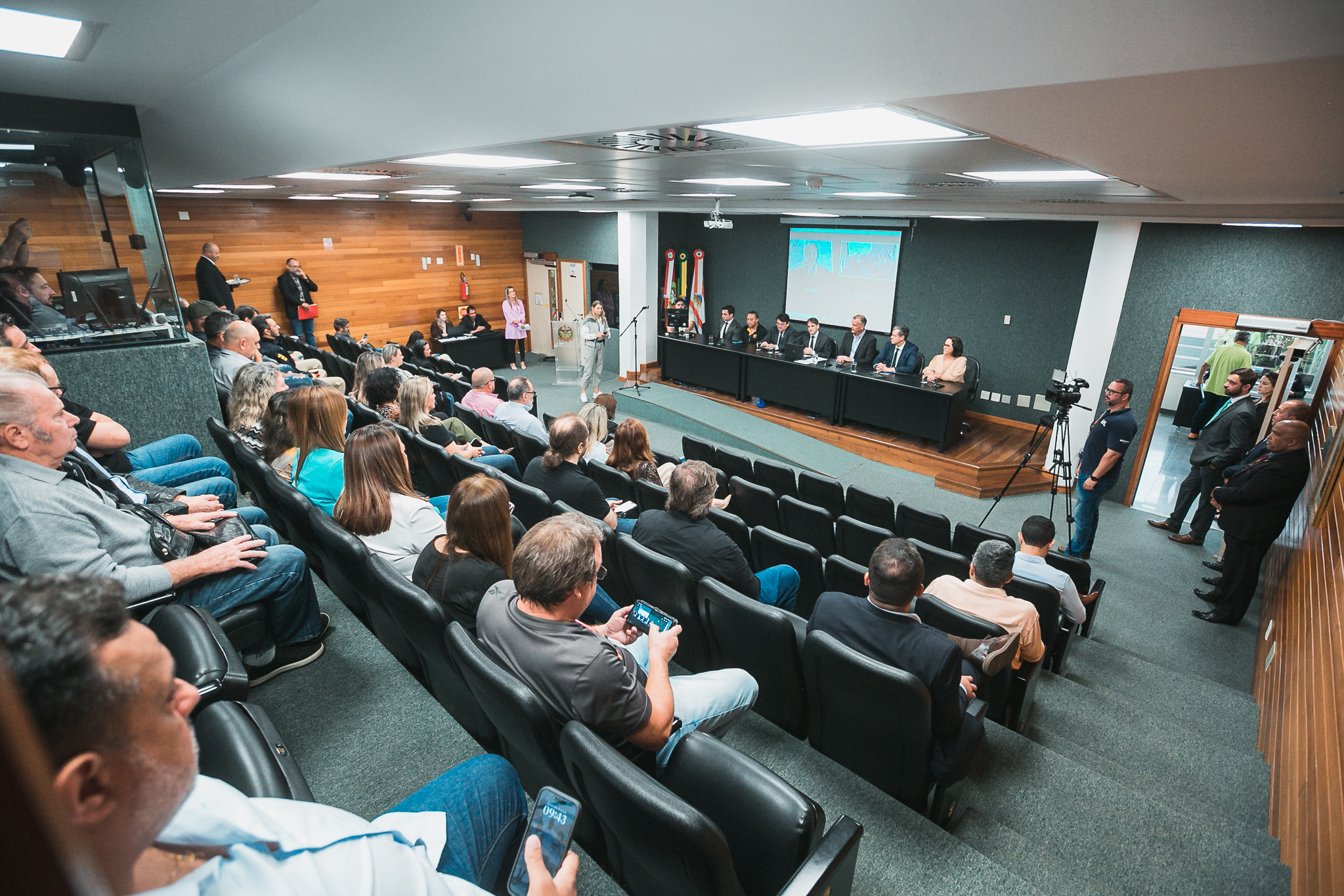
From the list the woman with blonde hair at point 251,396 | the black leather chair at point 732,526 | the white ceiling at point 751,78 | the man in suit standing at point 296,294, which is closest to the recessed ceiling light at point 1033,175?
the white ceiling at point 751,78

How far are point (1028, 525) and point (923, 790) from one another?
68.9 inches

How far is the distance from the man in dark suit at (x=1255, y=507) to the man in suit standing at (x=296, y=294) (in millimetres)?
11358

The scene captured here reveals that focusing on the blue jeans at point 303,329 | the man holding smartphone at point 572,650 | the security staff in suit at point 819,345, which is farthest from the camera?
the blue jeans at point 303,329

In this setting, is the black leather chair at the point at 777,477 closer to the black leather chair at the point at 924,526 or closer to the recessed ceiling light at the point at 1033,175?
the black leather chair at the point at 924,526

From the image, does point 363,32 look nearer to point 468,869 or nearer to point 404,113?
point 404,113

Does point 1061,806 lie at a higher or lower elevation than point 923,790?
lower

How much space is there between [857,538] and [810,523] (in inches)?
13.7

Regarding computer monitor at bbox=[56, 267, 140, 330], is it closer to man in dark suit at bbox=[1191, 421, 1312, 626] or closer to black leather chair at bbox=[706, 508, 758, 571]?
black leather chair at bbox=[706, 508, 758, 571]

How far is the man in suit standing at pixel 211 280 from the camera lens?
8727mm

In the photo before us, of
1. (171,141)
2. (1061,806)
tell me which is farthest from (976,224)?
(171,141)

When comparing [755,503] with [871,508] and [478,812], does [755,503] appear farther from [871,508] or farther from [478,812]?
[478,812]

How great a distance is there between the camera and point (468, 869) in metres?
1.44

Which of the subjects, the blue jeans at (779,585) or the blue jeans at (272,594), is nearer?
the blue jeans at (272,594)

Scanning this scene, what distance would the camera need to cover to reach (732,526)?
350cm
